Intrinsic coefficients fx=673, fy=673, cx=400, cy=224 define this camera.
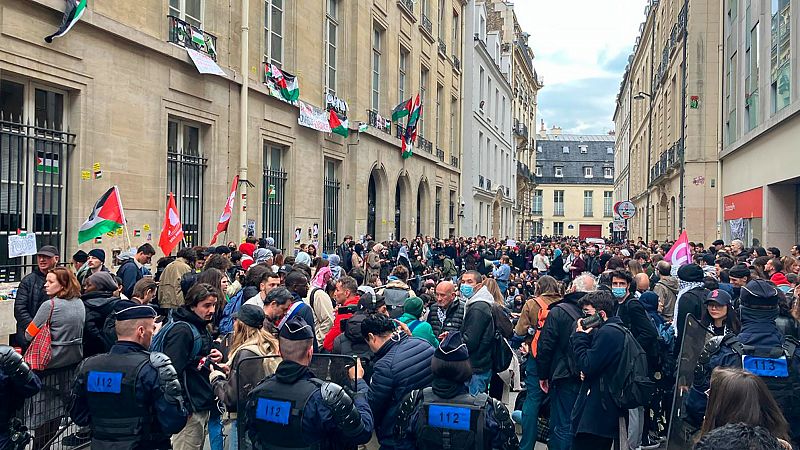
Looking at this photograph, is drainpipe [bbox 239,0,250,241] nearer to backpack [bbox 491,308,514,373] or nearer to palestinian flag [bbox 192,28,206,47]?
palestinian flag [bbox 192,28,206,47]

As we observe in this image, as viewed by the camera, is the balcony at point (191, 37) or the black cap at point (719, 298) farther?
the balcony at point (191, 37)

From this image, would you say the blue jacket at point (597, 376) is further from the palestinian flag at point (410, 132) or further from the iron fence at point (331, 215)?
the palestinian flag at point (410, 132)

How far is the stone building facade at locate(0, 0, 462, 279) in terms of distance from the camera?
9.84 m

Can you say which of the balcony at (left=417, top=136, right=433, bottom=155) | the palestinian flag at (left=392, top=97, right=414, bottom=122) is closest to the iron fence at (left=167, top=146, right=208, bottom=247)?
the palestinian flag at (left=392, top=97, right=414, bottom=122)

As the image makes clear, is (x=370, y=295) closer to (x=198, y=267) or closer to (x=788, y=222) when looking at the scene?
(x=198, y=267)

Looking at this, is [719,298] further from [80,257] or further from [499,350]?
[80,257]

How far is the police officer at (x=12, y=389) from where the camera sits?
3895 mm

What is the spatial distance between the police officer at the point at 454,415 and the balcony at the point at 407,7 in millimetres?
24603

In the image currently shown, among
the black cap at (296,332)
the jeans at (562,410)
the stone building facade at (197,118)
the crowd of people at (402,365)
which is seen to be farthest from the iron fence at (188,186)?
the black cap at (296,332)

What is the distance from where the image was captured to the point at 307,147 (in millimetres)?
19281

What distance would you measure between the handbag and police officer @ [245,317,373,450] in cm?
293

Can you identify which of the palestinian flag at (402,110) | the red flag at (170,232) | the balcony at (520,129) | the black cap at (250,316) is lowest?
the black cap at (250,316)

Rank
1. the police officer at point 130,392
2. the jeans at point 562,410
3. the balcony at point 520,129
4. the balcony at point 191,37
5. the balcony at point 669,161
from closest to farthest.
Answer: the police officer at point 130,392 < the jeans at point 562,410 < the balcony at point 191,37 < the balcony at point 669,161 < the balcony at point 520,129

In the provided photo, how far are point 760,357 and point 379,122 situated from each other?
21.5 metres
